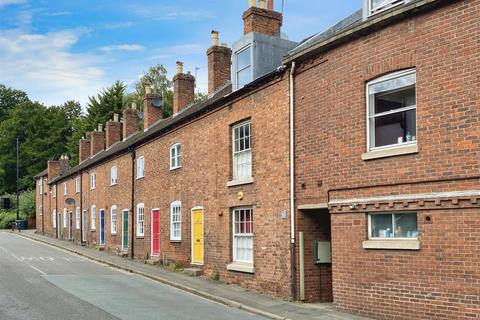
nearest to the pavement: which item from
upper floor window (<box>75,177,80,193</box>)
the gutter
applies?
the gutter

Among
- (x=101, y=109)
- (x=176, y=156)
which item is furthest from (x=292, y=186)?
(x=101, y=109)

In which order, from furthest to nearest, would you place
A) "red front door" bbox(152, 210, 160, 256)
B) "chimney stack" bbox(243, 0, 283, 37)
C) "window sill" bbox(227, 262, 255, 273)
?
"red front door" bbox(152, 210, 160, 256), "chimney stack" bbox(243, 0, 283, 37), "window sill" bbox(227, 262, 255, 273)

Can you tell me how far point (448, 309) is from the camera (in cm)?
1023

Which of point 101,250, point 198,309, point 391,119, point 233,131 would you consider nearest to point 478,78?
point 391,119

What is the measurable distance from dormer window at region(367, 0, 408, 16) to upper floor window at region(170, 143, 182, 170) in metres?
11.3

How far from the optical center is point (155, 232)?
82.6 ft

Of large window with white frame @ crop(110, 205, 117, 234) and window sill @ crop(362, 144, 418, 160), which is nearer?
window sill @ crop(362, 144, 418, 160)

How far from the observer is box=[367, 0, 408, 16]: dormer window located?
12.4 m

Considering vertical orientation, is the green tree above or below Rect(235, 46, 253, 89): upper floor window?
above

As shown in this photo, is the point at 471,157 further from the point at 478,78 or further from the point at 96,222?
the point at 96,222

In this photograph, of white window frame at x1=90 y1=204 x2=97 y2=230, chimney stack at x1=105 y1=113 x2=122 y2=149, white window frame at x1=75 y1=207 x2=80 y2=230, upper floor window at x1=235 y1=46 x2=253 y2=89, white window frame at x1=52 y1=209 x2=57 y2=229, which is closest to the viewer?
upper floor window at x1=235 y1=46 x2=253 y2=89

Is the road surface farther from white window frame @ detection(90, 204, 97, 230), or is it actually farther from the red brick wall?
white window frame @ detection(90, 204, 97, 230)

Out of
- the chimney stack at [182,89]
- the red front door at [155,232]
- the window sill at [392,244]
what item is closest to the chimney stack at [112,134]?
the chimney stack at [182,89]

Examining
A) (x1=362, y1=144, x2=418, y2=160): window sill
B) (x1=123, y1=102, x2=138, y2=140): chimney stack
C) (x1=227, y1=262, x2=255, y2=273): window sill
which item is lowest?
(x1=227, y1=262, x2=255, y2=273): window sill
